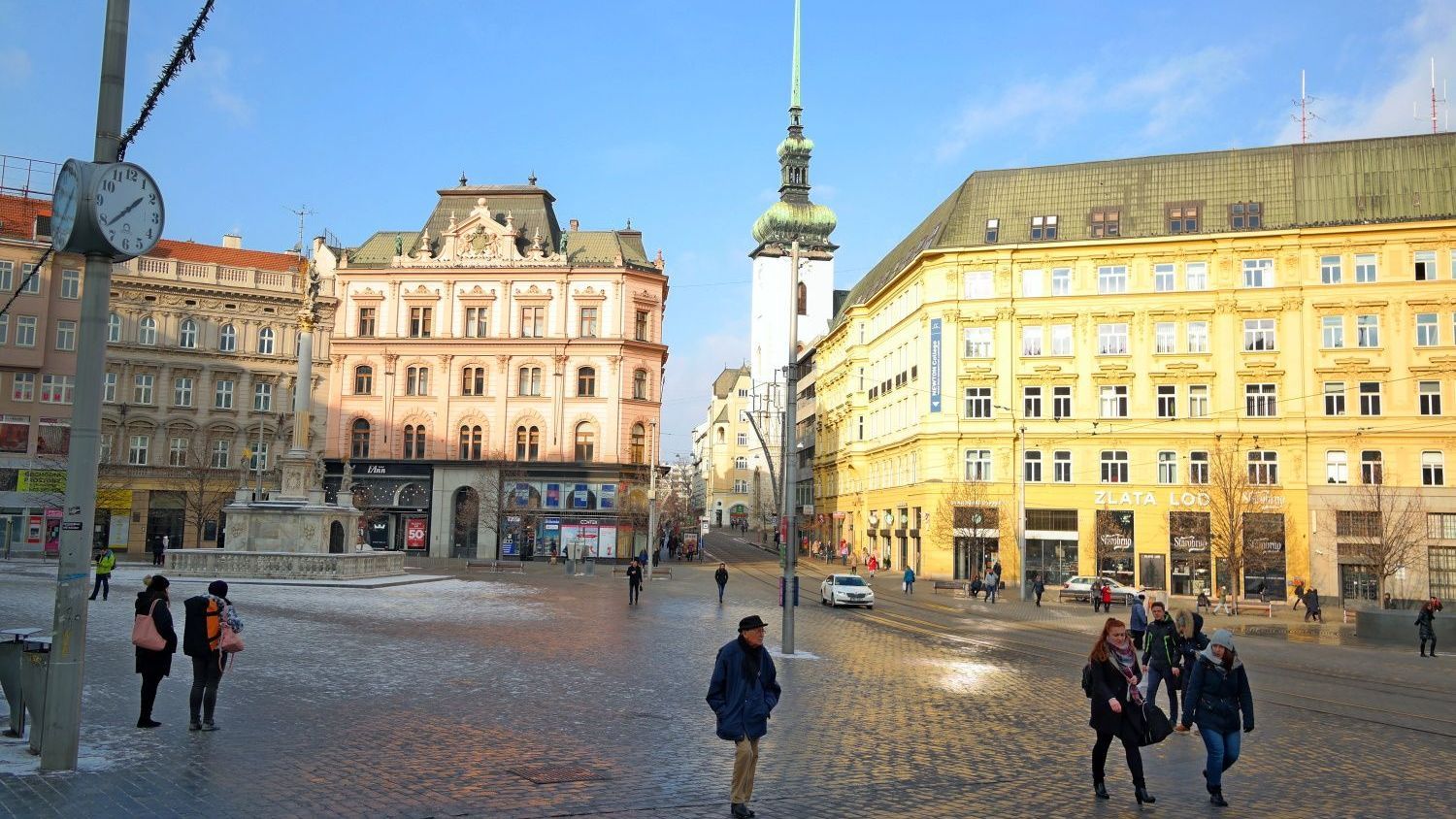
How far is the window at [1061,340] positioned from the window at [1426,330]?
15702 mm

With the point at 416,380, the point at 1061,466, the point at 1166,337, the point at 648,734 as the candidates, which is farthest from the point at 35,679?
the point at 416,380

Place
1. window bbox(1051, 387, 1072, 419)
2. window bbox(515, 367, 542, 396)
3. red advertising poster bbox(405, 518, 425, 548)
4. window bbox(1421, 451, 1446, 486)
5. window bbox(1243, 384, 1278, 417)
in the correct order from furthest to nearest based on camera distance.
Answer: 1. window bbox(515, 367, 542, 396)
2. red advertising poster bbox(405, 518, 425, 548)
3. window bbox(1051, 387, 1072, 419)
4. window bbox(1243, 384, 1278, 417)
5. window bbox(1421, 451, 1446, 486)

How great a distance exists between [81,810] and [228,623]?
13.0ft

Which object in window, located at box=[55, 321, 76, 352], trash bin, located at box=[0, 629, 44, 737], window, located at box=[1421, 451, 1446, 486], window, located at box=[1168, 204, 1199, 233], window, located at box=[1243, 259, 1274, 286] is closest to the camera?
trash bin, located at box=[0, 629, 44, 737]

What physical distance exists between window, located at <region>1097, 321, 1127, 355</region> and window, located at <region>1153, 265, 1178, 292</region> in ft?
8.60

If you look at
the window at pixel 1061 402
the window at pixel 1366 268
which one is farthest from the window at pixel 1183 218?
the window at pixel 1061 402

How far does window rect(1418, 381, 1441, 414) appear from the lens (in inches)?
1988

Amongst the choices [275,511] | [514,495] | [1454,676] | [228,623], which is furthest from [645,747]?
[514,495]

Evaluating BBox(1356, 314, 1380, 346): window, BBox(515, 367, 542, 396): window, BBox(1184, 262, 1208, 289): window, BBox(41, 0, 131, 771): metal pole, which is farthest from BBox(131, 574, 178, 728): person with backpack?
BBox(515, 367, 542, 396): window

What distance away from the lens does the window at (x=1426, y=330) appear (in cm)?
5078

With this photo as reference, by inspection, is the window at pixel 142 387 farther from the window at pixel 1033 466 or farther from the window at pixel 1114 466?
the window at pixel 1114 466

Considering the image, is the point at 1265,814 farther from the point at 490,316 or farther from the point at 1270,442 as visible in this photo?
the point at 490,316

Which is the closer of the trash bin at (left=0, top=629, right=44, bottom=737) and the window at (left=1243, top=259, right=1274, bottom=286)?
the trash bin at (left=0, top=629, right=44, bottom=737)

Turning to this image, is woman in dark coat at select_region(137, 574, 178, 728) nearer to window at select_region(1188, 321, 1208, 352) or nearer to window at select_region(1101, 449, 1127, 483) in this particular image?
window at select_region(1101, 449, 1127, 483)
